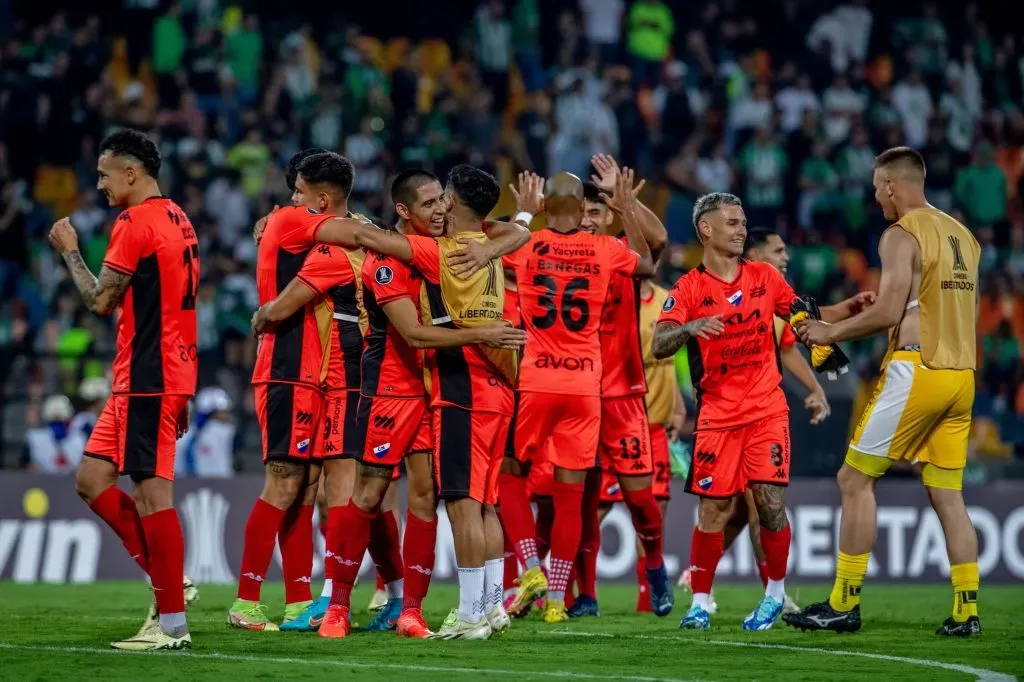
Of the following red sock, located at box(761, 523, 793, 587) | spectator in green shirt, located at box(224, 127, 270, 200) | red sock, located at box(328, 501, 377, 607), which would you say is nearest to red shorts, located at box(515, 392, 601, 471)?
red sock, located at box(761, 523, 793, 587)

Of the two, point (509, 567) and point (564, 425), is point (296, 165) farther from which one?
point (509, 567)

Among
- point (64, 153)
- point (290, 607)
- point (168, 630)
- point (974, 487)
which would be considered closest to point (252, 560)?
point (290, 607)

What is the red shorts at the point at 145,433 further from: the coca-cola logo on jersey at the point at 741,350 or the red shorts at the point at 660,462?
the red shorts at the point at 660,462

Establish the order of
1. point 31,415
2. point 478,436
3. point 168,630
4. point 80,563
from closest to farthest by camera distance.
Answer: point 168,630 < point 478,436 < point 80,563 < point 31,415

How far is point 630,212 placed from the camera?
10898mm

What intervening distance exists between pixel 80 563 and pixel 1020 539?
9.59m

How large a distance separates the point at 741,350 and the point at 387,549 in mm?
2681

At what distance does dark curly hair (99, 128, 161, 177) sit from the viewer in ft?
28.7

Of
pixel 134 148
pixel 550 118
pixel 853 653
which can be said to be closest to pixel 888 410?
pixel 853 653

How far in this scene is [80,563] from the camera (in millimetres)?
16047

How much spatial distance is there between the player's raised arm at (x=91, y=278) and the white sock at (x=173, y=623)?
1.64 meters

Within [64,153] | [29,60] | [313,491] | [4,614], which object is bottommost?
[4,614]

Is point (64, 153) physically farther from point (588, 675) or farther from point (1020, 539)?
point (588, 675)

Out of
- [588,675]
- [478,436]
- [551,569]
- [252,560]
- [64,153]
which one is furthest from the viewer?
[64,153]
